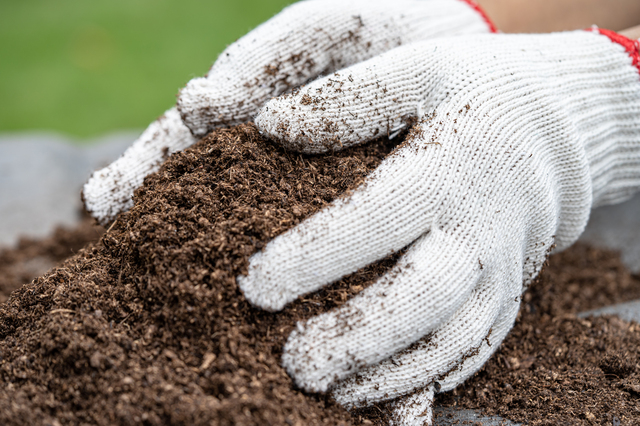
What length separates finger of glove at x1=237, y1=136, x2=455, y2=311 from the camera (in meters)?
1.22

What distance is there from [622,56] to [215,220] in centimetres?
164

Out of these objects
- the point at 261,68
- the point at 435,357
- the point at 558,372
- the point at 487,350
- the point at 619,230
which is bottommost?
the point at 619,230

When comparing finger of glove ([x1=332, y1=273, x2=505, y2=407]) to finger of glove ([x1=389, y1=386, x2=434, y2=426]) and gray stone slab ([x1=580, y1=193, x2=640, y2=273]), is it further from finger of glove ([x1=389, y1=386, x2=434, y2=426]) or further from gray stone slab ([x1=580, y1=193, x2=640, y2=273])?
gray stone slab ([x1=580, y1=193, x2=640, y2=273])

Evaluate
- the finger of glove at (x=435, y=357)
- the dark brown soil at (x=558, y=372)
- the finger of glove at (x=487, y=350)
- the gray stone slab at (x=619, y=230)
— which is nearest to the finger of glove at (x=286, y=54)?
the finger of glove at (x=435, y=357)

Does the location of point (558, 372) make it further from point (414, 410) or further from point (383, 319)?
point (383, 319)

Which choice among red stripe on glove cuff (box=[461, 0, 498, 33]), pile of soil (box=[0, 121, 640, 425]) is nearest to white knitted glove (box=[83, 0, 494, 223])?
pile of soil (box=[0, 121, 640, 425])

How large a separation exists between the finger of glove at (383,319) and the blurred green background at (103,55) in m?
3.84

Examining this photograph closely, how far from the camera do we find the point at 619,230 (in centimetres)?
248

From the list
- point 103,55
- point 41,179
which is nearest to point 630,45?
point 41,179

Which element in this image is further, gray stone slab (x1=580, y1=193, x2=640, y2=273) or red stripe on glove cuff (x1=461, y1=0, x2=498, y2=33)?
gray stone slab (x1=580, y1=193, x2=640, y2=273)

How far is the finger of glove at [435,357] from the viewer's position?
4.23 ft

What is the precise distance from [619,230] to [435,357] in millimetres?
1779

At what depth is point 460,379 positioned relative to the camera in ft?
4.55

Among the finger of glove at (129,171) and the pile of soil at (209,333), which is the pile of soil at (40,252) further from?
the pile of soil at (209,333)
